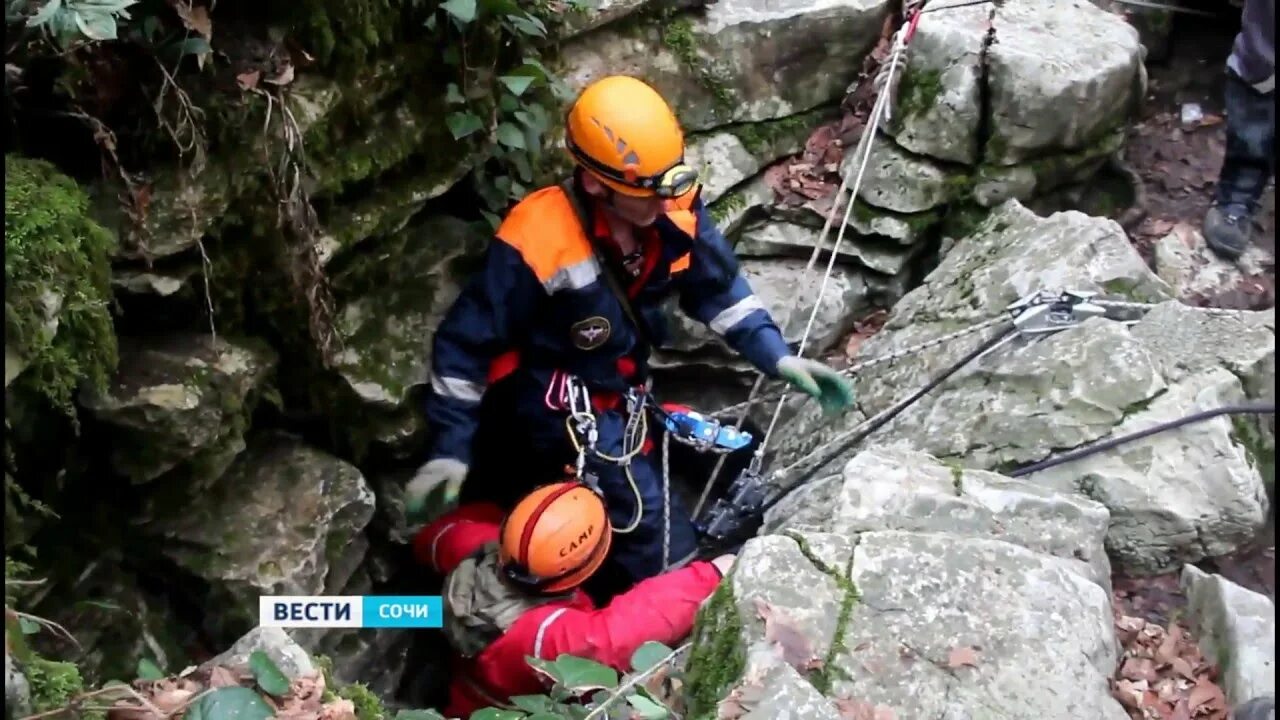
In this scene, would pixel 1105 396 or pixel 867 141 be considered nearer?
pixel 1105 396

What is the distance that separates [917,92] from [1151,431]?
2.35 meters

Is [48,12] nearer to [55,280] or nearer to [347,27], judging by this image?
[55,280]

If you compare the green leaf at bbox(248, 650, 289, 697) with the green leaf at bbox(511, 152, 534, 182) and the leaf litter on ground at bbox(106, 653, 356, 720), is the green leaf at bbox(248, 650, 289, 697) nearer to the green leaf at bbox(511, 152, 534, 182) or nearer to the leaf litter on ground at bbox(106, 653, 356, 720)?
the leaf litter on ground at bbox(106, 653, 356, 720)

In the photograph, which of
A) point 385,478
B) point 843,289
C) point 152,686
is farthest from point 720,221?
point 152,686

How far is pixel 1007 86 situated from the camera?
513 cm

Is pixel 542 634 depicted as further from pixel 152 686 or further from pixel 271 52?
pixel 271 52

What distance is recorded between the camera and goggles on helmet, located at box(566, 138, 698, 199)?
3.76m

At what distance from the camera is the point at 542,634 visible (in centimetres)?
376

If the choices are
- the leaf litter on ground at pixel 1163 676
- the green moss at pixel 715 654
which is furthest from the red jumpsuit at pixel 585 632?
the leaf litter on ground at pixel 1163 676

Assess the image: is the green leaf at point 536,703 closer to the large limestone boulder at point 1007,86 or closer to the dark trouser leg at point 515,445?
the dark trouser leg at point 515,445

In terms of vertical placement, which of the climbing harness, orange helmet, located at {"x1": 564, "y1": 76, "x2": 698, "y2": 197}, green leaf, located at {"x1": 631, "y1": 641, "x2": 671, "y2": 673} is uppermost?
orange helmet, located at {"x1": 564, "y1": 76, "x2": 698, "y2": 197}

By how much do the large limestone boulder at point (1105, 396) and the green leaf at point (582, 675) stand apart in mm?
1704

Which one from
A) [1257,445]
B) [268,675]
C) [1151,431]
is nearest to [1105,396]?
[1151,431]

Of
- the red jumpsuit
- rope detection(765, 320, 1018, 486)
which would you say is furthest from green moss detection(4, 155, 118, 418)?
rope detection(765, 320, 1018, 486)
